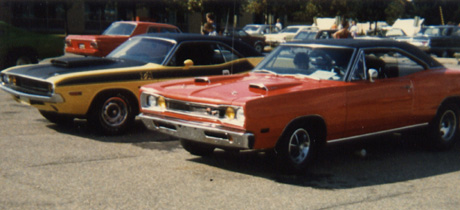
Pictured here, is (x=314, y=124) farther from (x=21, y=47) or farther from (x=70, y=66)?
(x=21, y=47)

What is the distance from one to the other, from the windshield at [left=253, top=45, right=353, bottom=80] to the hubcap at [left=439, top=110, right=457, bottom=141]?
1.84m

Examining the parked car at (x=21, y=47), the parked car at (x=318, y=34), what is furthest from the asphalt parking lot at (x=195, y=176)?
the parked car at (x=318, y=34)

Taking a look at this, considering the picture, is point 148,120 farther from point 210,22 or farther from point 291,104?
point 210,22

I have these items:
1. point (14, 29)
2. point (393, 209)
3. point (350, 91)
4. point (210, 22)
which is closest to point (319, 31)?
point (210, 22)

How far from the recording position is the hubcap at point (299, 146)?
20.0ft

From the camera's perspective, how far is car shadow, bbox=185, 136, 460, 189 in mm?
6070

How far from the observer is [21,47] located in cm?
1521

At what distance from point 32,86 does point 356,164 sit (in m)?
4.32

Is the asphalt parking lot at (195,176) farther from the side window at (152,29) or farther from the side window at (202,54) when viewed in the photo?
the side window at (152,29)

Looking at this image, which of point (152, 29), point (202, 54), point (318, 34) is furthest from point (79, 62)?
point (318, 34)

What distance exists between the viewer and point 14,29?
1549 centimetres

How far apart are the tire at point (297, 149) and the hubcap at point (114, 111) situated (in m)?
2.92

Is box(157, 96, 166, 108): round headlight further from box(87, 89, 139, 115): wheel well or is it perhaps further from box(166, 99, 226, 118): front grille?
box(87, 89, 139, 115): wheel well

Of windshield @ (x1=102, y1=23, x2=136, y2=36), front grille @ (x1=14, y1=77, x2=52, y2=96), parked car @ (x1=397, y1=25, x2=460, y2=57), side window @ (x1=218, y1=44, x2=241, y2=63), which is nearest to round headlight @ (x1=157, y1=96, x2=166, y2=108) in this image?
front grille @ (x1=14, y1=77, x2=52, y2=96)
